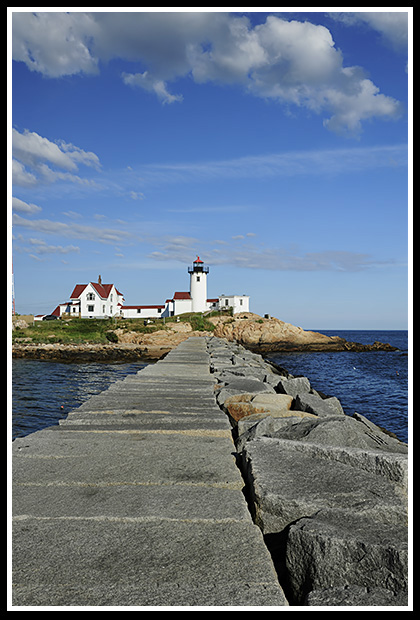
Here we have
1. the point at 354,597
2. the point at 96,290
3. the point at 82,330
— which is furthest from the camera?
the point at 96,290

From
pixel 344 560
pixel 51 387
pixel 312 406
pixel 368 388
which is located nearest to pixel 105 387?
pixel 51 387

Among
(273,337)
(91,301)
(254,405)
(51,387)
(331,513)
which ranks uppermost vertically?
(91,301)

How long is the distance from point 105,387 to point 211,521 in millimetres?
17480

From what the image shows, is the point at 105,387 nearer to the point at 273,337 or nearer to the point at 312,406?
the point at 312,406

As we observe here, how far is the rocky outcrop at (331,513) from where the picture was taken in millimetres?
1964

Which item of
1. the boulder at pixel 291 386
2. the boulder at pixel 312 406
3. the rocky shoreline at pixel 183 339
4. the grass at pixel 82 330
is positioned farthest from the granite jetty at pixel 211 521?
the grass at pixel 82 330

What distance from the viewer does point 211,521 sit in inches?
96.4

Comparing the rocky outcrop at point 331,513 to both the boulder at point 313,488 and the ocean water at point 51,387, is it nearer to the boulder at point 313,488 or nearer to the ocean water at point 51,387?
the boulder at point 313,488

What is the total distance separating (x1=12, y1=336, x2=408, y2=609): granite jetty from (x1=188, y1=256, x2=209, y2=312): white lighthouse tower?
58391mm

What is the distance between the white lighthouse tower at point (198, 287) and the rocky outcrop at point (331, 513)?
2309 inches

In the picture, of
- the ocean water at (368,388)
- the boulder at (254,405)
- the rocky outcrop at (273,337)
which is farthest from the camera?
the rocky outcrop at (273,337)
